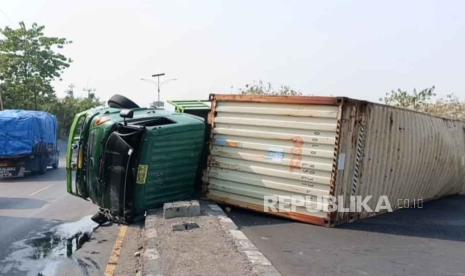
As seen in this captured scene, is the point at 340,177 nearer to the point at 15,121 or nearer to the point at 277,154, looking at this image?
the point at 277,154

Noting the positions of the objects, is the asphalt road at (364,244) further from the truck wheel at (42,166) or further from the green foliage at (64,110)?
the green foliage at (64,110)

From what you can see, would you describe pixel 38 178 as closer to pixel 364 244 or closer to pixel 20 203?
pixel 20 203

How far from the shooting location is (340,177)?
8.47 meters

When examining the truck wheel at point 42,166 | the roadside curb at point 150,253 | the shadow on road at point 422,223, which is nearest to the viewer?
the roadside curb at point 150,253

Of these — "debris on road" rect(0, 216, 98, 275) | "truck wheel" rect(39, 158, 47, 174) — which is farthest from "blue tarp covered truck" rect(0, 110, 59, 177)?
"debris on road" rect(0, 216, 98, 275)

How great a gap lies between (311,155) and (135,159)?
302 cm

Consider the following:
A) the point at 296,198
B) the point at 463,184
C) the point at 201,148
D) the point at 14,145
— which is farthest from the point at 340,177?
the point at 14,145

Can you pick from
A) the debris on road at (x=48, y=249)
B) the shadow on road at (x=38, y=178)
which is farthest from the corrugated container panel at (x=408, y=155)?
the shadow on road at (x=38, y=178)

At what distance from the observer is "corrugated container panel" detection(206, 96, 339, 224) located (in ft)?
28.1

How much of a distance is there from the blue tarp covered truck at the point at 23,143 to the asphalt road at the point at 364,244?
12.8 meters

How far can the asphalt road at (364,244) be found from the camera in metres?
6.28

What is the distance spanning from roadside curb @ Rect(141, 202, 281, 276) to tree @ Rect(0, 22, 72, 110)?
1397 inches

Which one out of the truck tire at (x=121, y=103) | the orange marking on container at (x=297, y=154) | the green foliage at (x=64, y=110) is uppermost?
the truck tire at (x=121, y=103)

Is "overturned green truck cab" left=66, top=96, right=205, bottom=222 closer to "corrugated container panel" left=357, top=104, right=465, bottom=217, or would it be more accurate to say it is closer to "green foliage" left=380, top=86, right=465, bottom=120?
"corrugated container panel" left=357, top=104, right=465, bottom=217
